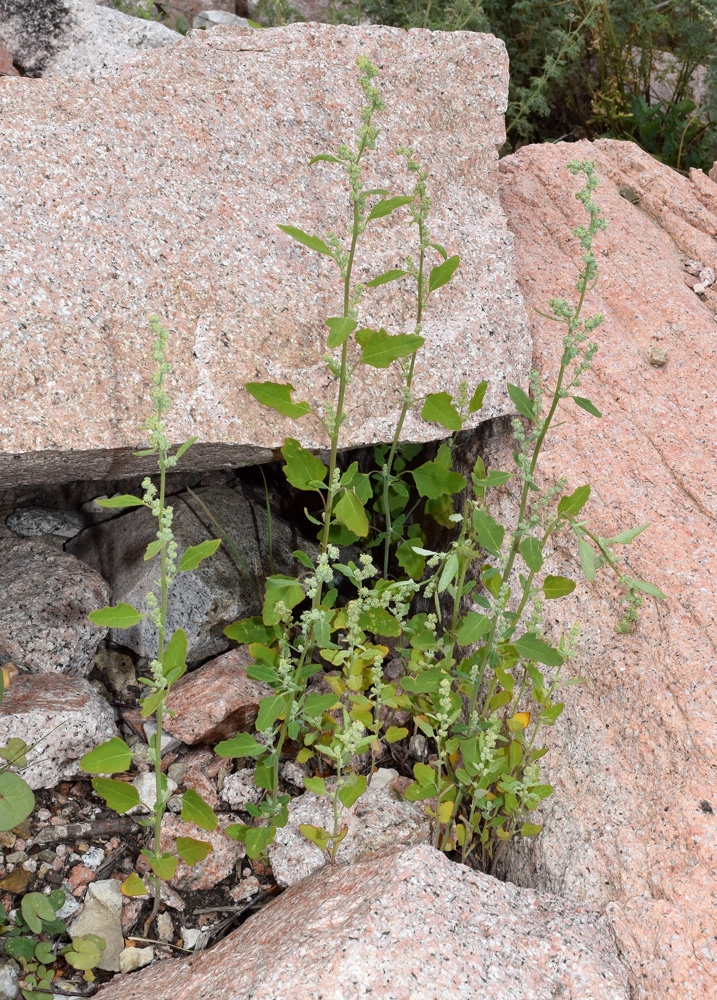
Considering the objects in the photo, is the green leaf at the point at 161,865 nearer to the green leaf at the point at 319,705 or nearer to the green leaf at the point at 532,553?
the green leaf at the point at 319,705

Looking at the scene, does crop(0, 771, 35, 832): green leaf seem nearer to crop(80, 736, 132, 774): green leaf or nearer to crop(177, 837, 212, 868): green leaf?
crop(80, 736, 132, 774): green leaf

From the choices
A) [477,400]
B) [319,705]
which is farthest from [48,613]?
[477,400]

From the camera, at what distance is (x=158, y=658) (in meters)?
2.12

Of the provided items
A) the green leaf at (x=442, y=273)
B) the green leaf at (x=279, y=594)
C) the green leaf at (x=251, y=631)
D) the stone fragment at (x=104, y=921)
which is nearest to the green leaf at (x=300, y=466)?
the green leaf at (x=279, y=594)

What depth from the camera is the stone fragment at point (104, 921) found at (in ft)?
7.47

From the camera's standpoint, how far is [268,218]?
2.95 meters

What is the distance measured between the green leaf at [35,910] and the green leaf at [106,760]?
49 cm

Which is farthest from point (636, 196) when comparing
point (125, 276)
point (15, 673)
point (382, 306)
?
point (15, 673)

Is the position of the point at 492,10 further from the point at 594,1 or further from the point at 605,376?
the point at 605,376

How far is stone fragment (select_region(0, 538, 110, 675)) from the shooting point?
291cm

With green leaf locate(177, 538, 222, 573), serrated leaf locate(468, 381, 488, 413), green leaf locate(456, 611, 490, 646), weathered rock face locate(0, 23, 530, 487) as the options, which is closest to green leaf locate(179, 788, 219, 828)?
green leaf locate(177, 538, 222, 573)

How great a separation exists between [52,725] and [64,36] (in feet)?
9.68

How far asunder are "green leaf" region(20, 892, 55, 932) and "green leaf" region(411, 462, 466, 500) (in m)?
1.65

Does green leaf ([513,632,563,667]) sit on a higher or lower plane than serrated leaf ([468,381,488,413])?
lower
